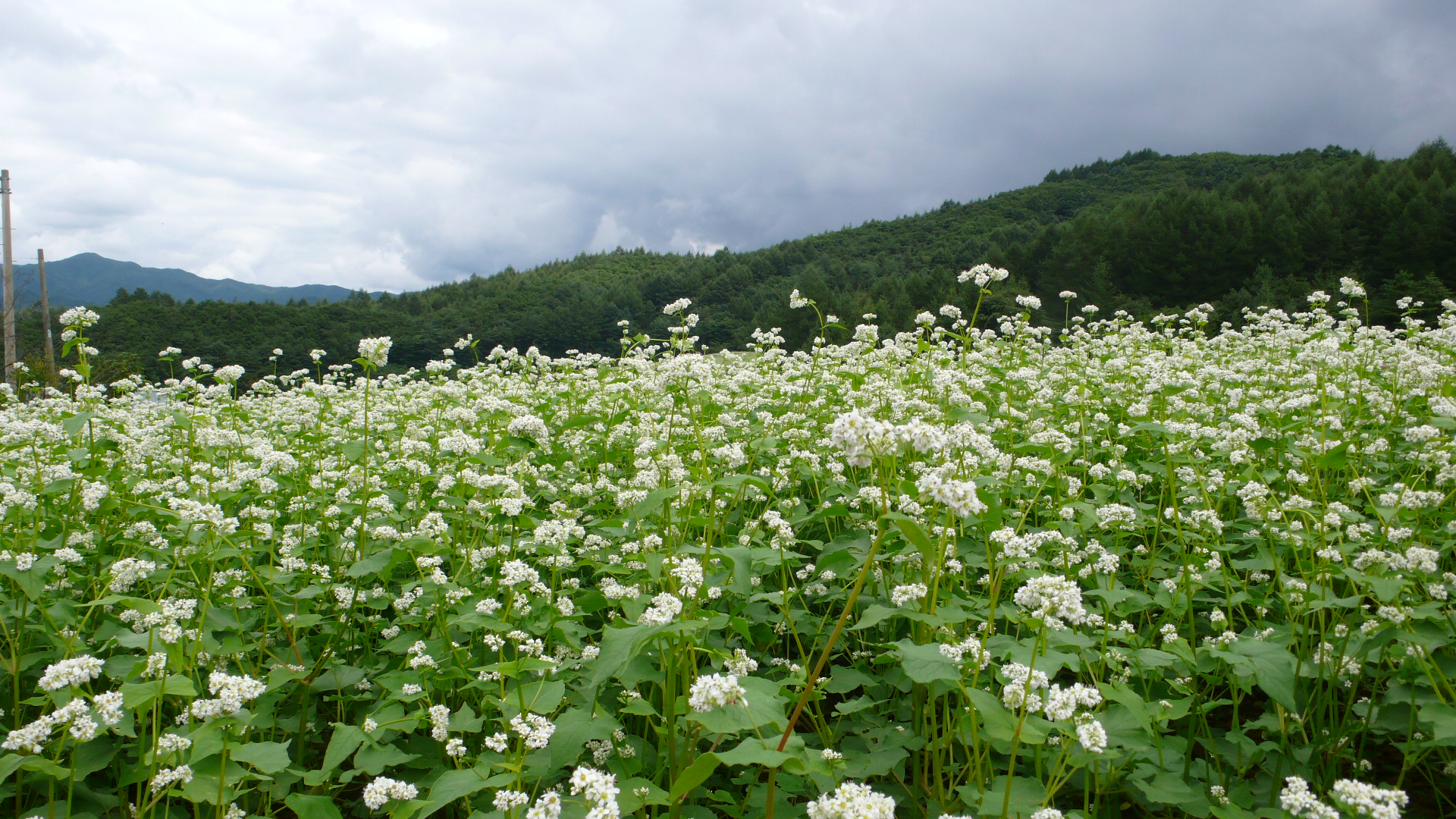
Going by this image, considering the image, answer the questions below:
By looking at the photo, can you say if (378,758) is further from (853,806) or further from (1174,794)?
(1174,794)

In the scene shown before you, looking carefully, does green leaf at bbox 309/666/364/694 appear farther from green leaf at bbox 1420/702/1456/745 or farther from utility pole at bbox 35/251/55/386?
utility pole at bbox 35/251/55/386

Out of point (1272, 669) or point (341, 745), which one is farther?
point (341, 745)

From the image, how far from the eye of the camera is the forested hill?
48031 millimetres

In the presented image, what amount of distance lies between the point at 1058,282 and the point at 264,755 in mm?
76776

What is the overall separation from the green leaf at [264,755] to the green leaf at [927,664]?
262 centimetres

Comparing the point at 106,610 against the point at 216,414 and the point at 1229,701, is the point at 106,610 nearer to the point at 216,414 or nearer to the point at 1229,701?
the point at 216,414

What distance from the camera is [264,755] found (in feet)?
9.41

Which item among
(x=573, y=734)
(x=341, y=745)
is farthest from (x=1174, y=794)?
(x=341, y=745)

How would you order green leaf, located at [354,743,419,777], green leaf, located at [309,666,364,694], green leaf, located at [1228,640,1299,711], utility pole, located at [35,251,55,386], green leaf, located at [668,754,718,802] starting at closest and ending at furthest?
green leaf, located at [668,754,718,802] < green leaf, located at [1228,640,1299,711] < green leaf, located at [354,743,419,777] < green leaf, located at [309,666,364,694] < utility pole, located at [35,251,55,386]

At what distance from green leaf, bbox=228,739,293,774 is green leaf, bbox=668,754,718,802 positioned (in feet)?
5.58

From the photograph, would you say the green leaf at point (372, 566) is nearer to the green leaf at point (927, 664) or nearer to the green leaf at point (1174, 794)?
the green leaf at point (927, 664)

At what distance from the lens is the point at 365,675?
162 inches

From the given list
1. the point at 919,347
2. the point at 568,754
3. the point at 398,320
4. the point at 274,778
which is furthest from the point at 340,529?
the point at 398,320

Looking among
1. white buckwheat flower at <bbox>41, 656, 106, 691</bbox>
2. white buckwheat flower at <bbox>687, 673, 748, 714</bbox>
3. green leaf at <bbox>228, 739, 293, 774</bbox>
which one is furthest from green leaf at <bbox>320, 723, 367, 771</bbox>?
white buckwheat flower at <bbox>687, 673, 748, 714</bbox>
